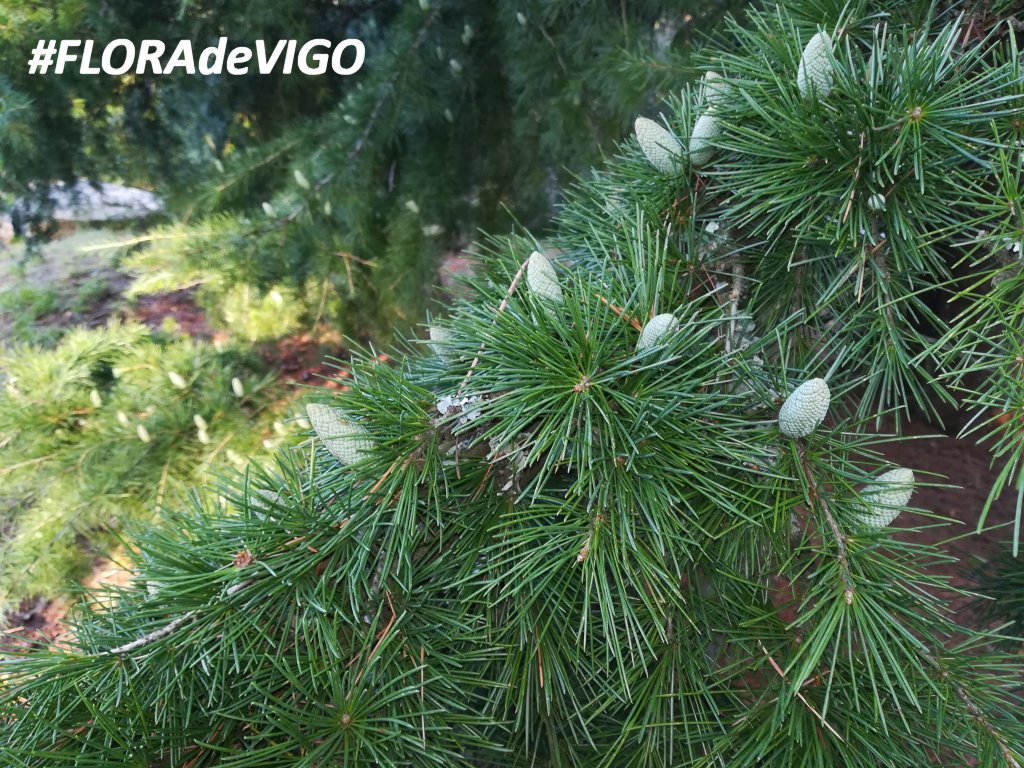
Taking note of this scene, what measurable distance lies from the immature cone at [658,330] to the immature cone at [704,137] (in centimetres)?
17

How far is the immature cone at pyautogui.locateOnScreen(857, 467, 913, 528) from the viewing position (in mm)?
388

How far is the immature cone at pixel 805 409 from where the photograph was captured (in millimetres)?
365

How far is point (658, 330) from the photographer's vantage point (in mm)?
389

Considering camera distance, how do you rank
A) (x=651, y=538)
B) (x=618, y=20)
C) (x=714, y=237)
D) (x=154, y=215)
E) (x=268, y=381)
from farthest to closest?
(x=154, y=215)
(x=268, y=381)
(x=618, y=20)
(x=714, y=237)
(x=651, y=538)

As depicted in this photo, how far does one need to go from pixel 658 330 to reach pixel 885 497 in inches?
Answer: 6.5

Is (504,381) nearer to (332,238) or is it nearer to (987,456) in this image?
(332,238)

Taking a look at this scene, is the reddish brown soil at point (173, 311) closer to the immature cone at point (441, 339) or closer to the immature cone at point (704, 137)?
the immature cone at point (441, 339)

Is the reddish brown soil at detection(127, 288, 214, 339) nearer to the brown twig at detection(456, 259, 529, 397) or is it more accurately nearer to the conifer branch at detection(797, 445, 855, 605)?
the brown twig at detection(456, 259, 529, 397)

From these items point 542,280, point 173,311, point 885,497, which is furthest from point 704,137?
point 173,311

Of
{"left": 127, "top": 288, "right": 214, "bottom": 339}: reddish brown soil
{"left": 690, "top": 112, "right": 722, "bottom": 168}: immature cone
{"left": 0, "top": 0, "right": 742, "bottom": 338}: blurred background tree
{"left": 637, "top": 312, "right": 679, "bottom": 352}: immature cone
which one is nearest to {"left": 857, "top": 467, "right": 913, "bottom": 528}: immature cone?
{"left": 637, "top": 312, "right": 679, "bottom": 352}: immature cone

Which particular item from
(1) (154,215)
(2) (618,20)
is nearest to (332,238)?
(2) (618,20)

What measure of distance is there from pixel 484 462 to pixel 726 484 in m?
0.15

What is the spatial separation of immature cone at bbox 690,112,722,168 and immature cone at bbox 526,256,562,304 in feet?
0.48

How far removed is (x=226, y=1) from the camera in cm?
141
